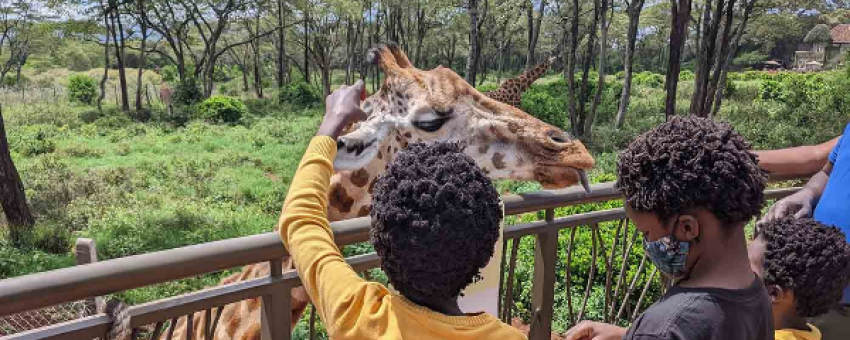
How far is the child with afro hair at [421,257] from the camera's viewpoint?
122cm

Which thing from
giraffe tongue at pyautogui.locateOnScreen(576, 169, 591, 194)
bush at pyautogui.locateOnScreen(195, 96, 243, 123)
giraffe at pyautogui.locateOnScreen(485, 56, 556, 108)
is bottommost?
bush at pyautogui.locateOnScreen(195, 96, 243, 123)

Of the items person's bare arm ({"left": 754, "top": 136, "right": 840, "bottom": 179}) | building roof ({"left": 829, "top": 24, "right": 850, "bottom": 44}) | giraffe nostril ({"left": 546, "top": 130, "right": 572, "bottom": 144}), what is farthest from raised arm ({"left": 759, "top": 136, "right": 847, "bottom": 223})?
building roof ({"left": 829, "top": 24, "right": 850, "bottom": 44})

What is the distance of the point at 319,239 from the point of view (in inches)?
55.9

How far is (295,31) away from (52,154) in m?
23.4

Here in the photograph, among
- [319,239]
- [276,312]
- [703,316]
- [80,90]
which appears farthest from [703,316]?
[80,90]

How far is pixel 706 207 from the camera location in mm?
1294

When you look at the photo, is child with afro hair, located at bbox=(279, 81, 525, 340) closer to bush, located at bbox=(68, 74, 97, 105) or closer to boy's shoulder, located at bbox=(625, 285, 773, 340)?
boy's shoulder, located at bbox=(625, 285, 773, 340)

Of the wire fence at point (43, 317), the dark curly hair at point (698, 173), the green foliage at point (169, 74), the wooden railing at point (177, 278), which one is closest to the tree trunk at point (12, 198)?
the wire fence at point (43, 317)

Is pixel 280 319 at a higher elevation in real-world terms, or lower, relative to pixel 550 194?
lower

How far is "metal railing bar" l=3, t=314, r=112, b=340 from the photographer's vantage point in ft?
4.49

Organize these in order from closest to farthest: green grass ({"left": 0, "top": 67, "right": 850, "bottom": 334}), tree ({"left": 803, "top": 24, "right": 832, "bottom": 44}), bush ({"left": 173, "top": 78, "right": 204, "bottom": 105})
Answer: green grass ({"left": 0, "top": 67, "right": 850, "bottom": 334}) < bush ({"left": 173, "top": 78, "right": 204, "bottom": 105}) < tree ({"left": 803, "top": 24, "right": 832, "bottom": 44})

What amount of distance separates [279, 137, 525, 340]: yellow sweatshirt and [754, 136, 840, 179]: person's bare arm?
1.95 m

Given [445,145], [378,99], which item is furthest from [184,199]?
[445,145]

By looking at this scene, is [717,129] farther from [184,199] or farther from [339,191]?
[184,199]
